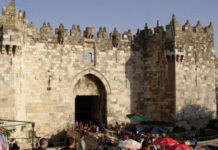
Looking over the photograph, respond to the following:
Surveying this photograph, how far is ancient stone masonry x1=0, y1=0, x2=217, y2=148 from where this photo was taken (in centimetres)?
1584

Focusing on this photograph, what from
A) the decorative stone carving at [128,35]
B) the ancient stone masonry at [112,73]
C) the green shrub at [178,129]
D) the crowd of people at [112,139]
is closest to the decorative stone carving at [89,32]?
the ancient stone masonry at [112,73]

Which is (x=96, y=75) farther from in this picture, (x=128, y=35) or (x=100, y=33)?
(x=128, y=35)

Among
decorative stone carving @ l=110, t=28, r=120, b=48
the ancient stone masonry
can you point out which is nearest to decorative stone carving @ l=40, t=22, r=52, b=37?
the ancient stone masonry

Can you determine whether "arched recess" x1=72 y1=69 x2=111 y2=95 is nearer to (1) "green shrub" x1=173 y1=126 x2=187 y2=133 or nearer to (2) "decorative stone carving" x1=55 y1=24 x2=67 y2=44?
(2) "decorative stone carving" x1=55 y1=24 x2=67 y2=44

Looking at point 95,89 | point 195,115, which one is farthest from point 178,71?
point 95,89

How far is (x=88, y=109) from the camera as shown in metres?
22.6

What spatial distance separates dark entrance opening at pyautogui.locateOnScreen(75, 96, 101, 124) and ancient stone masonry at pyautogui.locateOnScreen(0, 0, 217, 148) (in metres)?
0.15

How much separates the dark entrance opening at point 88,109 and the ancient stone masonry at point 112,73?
0.15 meters

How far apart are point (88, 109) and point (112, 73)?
5729 mm

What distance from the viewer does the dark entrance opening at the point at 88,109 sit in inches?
751

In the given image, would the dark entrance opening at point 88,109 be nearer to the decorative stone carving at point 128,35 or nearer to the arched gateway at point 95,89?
the arched gateway at point 95,89

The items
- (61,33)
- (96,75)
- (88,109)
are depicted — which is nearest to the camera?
(61,33)

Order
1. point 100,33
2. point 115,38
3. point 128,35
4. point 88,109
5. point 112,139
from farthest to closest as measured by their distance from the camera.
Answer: point 88,109
point 128,35
point 115,38
point 100,33
point 112,139

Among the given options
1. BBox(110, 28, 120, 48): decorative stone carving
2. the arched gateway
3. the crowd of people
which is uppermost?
BBox(110, 28, 120, 48): decorative stone carving
